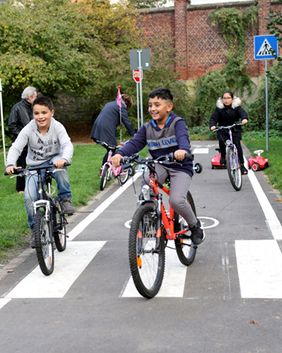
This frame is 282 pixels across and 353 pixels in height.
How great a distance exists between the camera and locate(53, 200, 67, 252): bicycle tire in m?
6.10

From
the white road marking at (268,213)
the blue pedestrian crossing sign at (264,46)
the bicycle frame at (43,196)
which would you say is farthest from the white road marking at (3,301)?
the blue pedestrian crossing sign at (264,46)

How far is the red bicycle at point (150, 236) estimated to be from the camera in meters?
4.64

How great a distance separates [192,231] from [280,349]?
6.93ft

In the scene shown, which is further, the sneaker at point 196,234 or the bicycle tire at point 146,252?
the sneaker at point 196,234

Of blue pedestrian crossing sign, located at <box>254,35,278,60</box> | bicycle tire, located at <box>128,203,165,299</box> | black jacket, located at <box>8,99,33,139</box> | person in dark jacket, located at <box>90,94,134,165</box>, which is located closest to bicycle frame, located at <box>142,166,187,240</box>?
bicycle tire, located at <box>128,203,165,299</box>

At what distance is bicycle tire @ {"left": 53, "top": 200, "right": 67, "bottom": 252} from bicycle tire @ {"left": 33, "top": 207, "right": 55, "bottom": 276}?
0.37 metres

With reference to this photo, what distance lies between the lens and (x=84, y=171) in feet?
43.8

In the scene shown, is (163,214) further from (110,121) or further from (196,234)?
(110,121)

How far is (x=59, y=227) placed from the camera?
20.4ft

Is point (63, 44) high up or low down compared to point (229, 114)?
up

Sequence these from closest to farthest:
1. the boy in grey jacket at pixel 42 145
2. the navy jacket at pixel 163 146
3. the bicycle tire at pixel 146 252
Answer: the bicycle tire at pixel 146 252 → the navy jacket at pixel 163 146 → the boy in grey jacket at pixel 42 145

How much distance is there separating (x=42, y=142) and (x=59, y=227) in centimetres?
100

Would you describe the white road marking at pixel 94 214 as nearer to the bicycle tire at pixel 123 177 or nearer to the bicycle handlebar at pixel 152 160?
the bicycle tire at pixel 123 177

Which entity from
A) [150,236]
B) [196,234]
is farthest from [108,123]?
[150,236]
